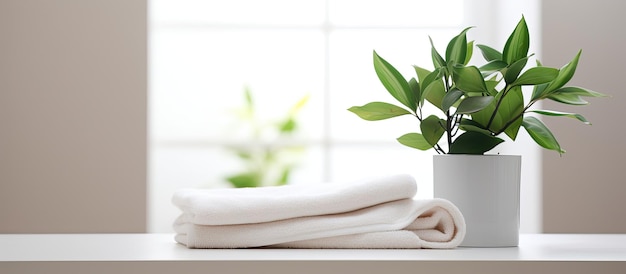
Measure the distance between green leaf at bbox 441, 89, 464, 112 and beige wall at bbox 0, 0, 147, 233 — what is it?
159cm

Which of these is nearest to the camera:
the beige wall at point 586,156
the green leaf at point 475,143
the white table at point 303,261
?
the white table at point 303,261

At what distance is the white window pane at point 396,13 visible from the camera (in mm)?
2670

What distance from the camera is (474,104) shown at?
0.90 meters

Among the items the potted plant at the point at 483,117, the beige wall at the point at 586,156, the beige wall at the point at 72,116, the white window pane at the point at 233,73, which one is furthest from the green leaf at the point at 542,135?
the white window pane at the point at 233,73

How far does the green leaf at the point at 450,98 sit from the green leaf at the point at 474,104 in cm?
1

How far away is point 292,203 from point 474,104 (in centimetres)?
23

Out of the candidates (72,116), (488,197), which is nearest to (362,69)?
(72,116)

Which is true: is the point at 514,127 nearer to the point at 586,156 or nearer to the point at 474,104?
the point at 474,104

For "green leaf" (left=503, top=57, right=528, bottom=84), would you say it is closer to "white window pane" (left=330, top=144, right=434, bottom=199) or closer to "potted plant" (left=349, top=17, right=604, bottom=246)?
"potted plant" (left=349, top=17, right=604, bottom=246)

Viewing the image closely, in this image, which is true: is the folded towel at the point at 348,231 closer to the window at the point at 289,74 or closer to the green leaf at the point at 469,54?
the green leaf at the point at 469,54

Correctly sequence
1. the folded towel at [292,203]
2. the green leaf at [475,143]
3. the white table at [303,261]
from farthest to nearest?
the green leaf at [475,143] < the folded towel at [292,203] < the white table at [303,261]

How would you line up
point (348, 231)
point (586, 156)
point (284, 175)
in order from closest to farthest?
point (348, 231)
point (586, 156)
point (284, 175)

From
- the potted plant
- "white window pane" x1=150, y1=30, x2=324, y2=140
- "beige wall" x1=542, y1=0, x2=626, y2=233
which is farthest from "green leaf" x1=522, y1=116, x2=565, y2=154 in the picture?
"white window pane" x1=150, y1=30, x2=324, y2=140

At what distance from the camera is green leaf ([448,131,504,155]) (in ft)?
3.18
